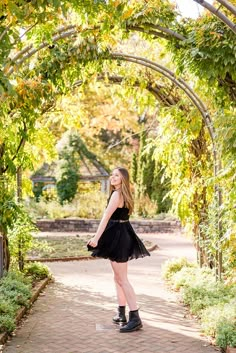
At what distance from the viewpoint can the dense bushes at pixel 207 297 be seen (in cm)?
567

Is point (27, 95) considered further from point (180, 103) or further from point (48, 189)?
point (48, 189)

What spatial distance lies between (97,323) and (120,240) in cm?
111

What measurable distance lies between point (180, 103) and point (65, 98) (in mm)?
2510

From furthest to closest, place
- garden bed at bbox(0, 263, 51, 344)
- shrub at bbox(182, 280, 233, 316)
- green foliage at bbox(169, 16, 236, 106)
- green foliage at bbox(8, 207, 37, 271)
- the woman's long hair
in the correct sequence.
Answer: green foliage at bbox(8, 207, 37, 271)
shrub at bbox(182, 280, 233, 316)
green foliage at bbox(169, 16, 236, 106)
the woman's long hair
garden bed at bbox(0, 263, 51, 344)

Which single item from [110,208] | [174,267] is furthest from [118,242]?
[174,267]

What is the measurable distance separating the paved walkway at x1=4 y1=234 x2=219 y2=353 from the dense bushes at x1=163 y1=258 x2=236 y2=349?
17 centimetres

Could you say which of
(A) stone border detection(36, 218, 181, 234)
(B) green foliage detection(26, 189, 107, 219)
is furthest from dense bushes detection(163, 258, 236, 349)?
(B) green foliage detection(26, 189, 107, 219)

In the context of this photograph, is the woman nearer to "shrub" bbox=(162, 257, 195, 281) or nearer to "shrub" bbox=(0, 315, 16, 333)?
"shrub" bbox=(0, 315, 16, 333)

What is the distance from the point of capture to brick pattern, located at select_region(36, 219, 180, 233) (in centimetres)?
2159

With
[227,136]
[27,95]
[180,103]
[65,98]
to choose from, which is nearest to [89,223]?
[65,98]

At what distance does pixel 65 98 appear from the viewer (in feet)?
35.1

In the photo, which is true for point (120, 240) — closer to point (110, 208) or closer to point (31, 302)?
point (110, 208)

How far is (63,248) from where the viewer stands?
15.2 metres

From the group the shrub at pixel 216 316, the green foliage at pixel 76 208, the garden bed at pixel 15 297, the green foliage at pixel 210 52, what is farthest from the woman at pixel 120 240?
the green foliage at pixel 76 208
